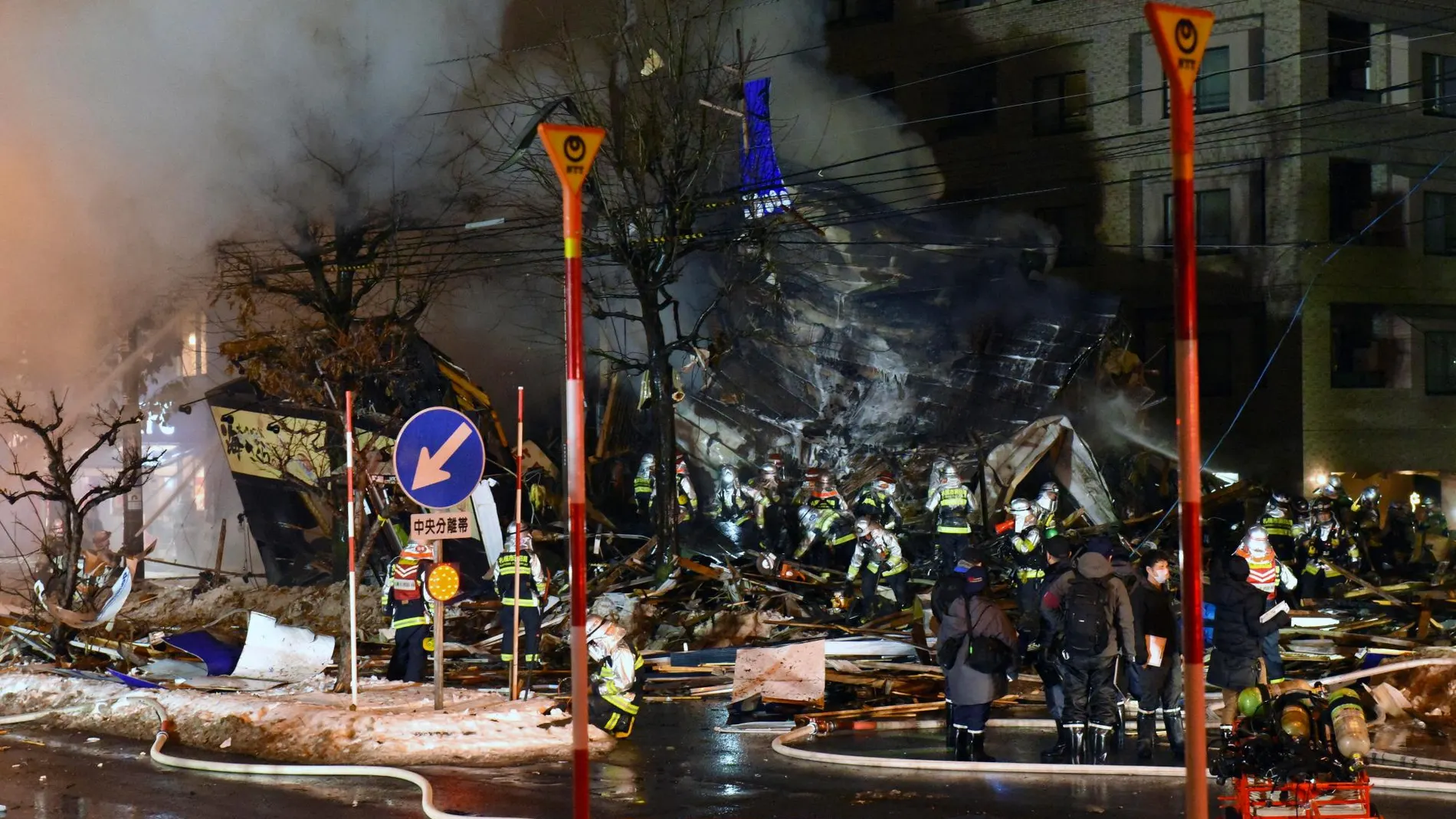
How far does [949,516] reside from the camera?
17.2 m

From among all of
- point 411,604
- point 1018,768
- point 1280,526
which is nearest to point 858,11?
point 1280,526

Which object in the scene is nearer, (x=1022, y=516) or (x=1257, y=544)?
(x=1257, y=544)

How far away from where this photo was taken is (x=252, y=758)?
9695 millimetres

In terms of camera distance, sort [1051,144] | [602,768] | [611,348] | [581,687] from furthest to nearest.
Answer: [1051,144] → [611,348] → [602,768] → [581,687]

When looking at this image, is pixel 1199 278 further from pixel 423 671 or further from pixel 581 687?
pixel 581 687

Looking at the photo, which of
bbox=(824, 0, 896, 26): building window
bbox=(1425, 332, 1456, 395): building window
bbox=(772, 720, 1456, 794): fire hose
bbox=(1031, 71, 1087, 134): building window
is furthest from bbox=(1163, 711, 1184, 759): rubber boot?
bbox=(824, 0, 896, 26): building window

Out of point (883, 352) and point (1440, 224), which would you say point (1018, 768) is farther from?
point (1440, 224)

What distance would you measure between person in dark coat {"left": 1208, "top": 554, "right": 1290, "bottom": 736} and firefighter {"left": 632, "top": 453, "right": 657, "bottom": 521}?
42.7 feet

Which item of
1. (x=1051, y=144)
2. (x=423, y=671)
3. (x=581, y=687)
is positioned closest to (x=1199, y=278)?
(x=1051, y=144)

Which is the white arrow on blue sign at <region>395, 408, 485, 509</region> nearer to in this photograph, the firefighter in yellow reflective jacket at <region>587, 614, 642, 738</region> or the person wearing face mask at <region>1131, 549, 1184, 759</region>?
the firefighter in yellow reflective jacket at <region>587, 614, 642, 738</region>

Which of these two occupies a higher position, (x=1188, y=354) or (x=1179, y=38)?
(x=1179, y=38)

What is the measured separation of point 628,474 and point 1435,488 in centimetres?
1644

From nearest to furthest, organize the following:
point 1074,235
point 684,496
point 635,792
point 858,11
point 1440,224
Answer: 1. point 635,792
2. point 684,496
3. point 1440,224
4. point 1074,235
5. point 858,11

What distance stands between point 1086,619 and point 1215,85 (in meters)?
23.3
